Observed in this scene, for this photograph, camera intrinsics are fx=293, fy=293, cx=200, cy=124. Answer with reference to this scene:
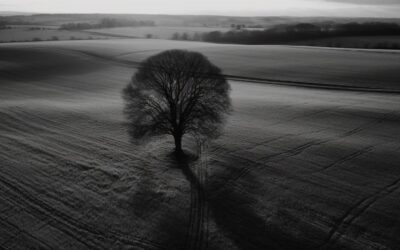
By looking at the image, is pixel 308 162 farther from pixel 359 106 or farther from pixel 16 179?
pixel 16 179

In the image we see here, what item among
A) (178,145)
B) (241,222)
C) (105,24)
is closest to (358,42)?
(178,145)

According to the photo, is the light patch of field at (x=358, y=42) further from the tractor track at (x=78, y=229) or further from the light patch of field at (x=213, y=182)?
the tractor track at (x=78, y=229)

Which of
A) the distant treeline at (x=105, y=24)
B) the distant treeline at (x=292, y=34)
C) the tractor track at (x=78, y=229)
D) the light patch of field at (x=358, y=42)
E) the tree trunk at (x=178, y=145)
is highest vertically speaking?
Result: the distant treeline at (x=105, y=24)

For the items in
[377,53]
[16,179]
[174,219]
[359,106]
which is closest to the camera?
[174,219]

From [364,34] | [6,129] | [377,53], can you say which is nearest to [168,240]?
[6,129]

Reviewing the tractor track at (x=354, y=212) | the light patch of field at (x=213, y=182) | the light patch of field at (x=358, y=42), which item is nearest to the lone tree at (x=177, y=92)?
the light patch of field at (x=213, y=182)

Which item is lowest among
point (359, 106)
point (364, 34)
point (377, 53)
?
point (359, 106)

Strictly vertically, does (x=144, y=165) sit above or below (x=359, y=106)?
below
